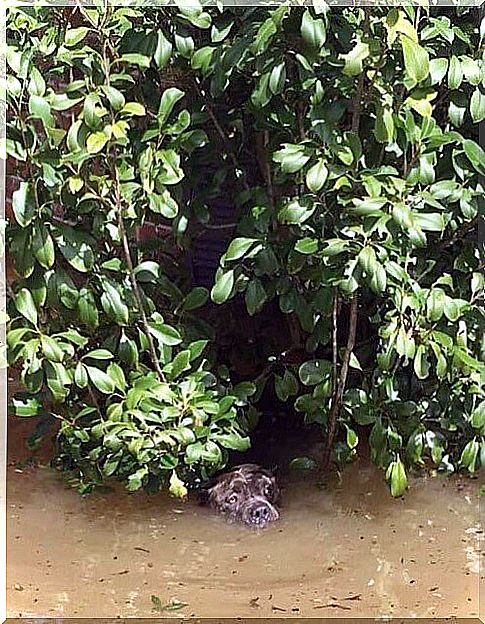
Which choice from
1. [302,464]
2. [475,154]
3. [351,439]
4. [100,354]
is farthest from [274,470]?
[475,154]

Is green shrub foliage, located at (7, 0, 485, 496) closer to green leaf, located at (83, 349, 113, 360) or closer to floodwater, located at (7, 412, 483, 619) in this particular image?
green leaf, located at (83, 349, 113, 360)

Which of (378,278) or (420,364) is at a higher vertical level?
(378,278)

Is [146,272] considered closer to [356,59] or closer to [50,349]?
[50,349]

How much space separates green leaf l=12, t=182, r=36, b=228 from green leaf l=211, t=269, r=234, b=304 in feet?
1.33

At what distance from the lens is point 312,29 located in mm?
2000

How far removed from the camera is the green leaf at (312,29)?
2.00m

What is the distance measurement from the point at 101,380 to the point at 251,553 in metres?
0.51

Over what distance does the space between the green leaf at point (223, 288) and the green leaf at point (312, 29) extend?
0.53m

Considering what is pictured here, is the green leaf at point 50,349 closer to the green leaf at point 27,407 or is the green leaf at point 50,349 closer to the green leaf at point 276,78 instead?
the green leaf at point 27,407

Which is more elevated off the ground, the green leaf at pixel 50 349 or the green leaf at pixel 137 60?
the green leaf at pixel 137 60

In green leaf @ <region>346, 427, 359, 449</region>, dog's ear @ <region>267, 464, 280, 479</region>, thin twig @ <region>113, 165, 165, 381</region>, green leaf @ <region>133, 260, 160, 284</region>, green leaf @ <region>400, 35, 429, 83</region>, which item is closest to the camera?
green leaf @ <region>400, 35, 429, 83</region>

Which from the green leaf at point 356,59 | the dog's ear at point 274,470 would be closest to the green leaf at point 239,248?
the green leaf at point 356,59

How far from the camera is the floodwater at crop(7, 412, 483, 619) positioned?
87.3 inches

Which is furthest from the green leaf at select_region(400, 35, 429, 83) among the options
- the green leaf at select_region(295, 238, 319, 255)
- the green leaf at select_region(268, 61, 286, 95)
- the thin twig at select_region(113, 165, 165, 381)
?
the thin twig at select_region(113, 165, 165, 381)
